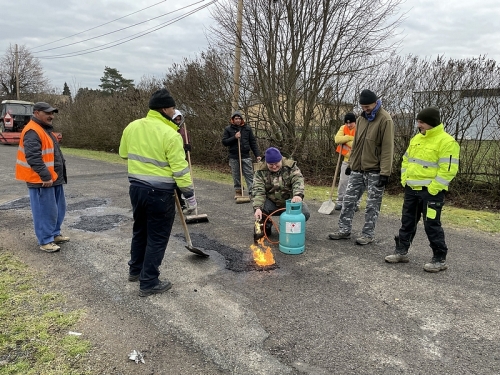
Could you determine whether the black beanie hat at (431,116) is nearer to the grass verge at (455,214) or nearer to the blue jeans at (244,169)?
the grass verge at (455,214)

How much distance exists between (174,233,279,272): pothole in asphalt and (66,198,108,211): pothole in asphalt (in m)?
2.76

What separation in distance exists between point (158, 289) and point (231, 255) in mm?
1284

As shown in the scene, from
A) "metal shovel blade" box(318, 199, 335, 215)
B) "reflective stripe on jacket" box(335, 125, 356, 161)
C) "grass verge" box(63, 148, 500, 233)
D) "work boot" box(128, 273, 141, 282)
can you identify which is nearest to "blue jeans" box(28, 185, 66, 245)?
"work boot" box(128, 273, 141, 282)

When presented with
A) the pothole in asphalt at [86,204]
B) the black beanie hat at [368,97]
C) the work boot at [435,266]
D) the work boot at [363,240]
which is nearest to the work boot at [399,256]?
the work boot at [435,266]

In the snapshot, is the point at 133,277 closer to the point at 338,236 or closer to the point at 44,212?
the point at 44,212

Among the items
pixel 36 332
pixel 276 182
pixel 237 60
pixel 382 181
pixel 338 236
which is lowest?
pixel 36 332

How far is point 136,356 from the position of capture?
270cm

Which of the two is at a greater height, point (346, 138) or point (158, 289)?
point (346, 138)

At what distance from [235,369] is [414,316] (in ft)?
5.74

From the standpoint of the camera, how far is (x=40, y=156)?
4605 mm

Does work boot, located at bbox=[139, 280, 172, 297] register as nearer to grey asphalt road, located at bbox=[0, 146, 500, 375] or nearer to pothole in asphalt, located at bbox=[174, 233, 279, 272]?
grey asphalt road, located at bbox=[0, 146, 500, 375]

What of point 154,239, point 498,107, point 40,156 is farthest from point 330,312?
point 498,107

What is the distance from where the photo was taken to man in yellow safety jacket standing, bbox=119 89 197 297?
136 inches

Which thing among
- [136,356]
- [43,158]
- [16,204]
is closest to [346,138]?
[43,158]
